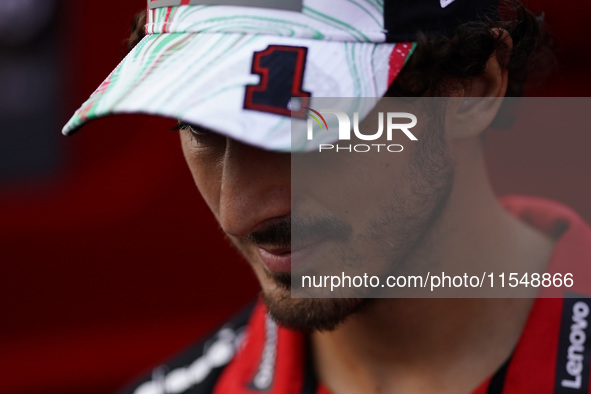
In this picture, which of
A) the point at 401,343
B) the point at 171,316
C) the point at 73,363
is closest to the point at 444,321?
the point at 401,343

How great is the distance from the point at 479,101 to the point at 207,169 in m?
0.42

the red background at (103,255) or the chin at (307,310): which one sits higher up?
the chin at (307,310)

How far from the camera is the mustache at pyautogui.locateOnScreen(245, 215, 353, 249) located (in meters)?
1.00

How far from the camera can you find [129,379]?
2.31 metres

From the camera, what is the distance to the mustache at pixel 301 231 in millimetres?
995

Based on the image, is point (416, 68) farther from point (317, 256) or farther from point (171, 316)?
point (171, 316)

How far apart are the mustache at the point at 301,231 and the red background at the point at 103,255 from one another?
1299mm

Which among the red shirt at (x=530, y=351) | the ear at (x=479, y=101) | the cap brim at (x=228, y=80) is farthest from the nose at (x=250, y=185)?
the red shirt at (x=530, y=351)

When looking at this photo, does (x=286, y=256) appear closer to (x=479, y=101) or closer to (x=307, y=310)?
(x=307, y=310)

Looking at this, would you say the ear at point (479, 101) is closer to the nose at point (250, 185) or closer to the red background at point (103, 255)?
the nose at point (250, 185)

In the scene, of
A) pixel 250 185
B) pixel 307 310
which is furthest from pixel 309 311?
pixel 250 185

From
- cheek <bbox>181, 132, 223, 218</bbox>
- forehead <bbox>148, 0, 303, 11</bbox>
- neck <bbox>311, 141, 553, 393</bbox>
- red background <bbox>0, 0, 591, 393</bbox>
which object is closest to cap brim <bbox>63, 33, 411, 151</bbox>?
forehead <bbox>148, 0, 303, 11</bbox>

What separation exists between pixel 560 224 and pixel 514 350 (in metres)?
0.26

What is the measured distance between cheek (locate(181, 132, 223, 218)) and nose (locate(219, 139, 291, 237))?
3.7 inches
